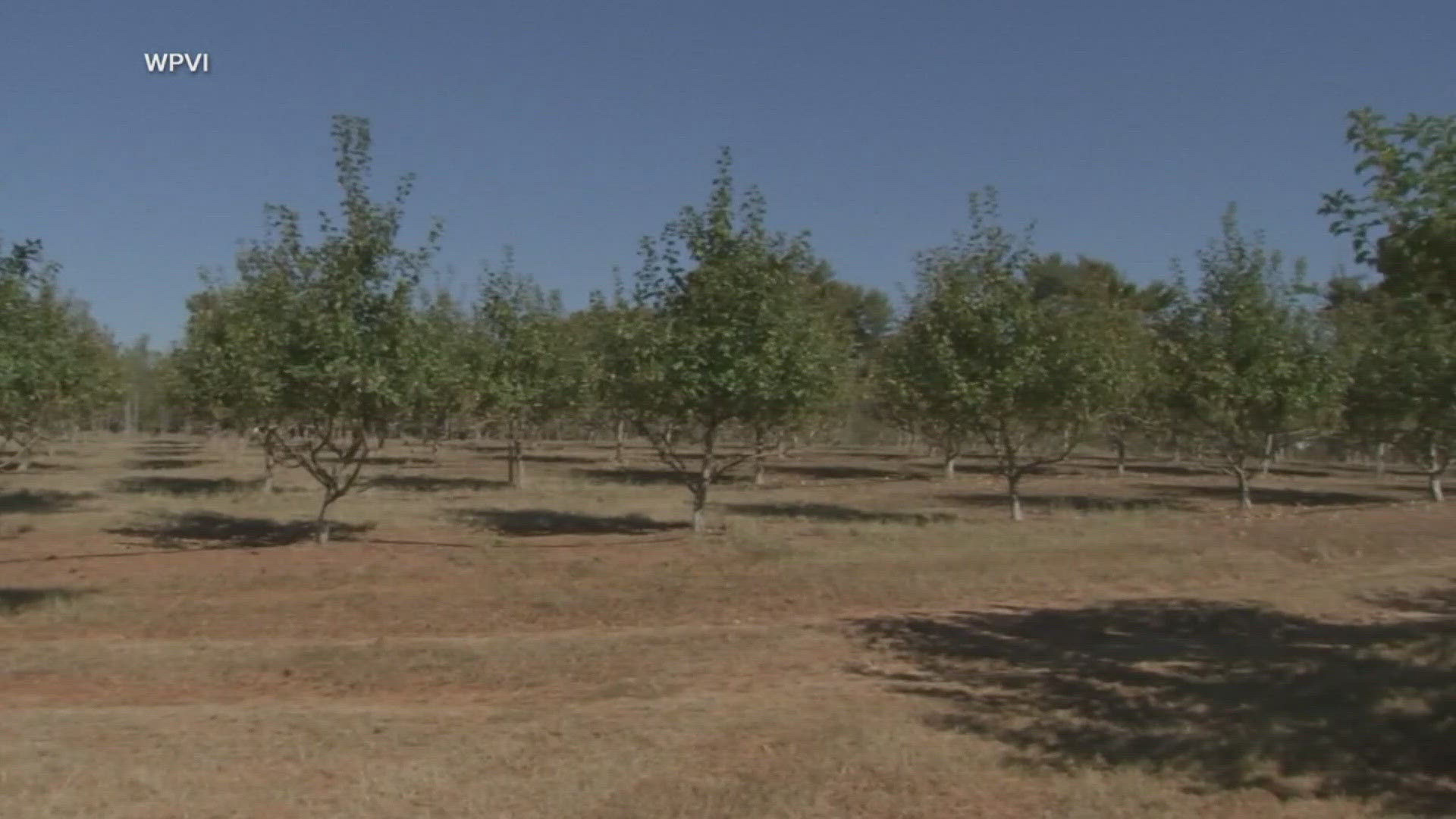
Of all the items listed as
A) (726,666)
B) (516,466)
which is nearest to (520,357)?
(516,466)

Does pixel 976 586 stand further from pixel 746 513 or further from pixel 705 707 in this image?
pixel 746 513

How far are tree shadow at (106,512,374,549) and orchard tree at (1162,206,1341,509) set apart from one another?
1825 centimetres

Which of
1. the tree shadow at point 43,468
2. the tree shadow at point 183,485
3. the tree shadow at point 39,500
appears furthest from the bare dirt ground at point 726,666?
the tree shadow at point 43,468

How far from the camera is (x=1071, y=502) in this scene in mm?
33719

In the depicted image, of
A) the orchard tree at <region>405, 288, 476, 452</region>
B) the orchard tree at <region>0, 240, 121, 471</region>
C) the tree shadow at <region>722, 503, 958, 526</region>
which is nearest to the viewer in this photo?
the orchard tree at <region>0, 240, 121, 471</region>

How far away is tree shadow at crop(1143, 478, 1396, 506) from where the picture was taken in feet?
115

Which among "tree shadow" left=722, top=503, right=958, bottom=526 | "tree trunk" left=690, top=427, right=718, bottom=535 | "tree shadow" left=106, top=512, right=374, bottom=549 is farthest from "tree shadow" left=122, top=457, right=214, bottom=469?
"tree trunk" left=690, top=427, right=718, bottom=535

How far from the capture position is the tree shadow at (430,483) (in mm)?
36156

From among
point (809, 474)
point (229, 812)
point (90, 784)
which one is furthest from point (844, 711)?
point (809, 474)

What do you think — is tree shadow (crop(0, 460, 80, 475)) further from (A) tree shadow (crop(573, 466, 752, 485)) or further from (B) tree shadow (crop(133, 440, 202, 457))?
(A) tree shadow (crop(573, 466, 752, 485))

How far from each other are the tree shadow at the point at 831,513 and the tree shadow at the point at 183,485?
1372 cm

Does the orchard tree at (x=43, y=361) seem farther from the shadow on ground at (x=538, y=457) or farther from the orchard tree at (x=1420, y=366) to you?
the shadow on ground at (x=538, y=457)

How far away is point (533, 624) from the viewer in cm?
1521

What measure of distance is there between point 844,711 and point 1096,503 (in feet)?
80.4
